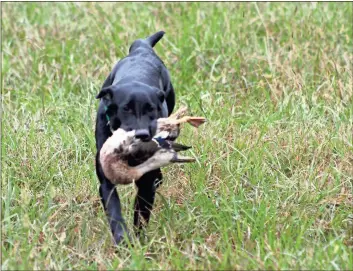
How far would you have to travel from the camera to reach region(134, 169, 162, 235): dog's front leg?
5.62m

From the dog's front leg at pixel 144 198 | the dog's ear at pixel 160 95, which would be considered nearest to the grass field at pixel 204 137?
the dog's front leg at pixel 144 198

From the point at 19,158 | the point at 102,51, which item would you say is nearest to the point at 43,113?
the point at 19,158

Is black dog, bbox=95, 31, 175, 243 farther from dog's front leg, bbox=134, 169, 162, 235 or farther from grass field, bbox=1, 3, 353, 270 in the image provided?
grass field, bbox=1, 3, 353, 270

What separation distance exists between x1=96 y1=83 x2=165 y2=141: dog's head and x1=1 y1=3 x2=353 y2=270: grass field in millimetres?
544

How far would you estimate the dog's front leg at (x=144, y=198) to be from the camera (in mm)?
5621

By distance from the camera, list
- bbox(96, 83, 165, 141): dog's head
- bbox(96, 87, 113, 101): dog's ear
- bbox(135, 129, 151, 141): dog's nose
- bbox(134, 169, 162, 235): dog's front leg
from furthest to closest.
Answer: bbox(134, 169, 162, 235): dog's front leg, bbox(96, 87, 113, 101): dog's ear, bbox(96, 83, 165, 141): dog's head, bbox(135, 129, 151, 141): dog's nose

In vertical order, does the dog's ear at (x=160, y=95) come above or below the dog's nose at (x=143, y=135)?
above

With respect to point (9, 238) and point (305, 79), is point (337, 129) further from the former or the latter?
point (9, 238)

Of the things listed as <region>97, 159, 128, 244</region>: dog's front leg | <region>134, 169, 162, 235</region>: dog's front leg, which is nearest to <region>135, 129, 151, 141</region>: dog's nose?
<region>97, 159, 128, 244</region>: dog's front leg

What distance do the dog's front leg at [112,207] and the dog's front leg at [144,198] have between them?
0.24 metres

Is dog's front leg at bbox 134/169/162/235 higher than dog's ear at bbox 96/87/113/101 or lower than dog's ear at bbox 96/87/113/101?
lower

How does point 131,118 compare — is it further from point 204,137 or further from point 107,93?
point 204,137

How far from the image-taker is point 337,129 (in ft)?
22.8

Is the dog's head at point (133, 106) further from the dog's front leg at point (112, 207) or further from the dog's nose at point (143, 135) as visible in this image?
the dog's front leg at point (112, 207)
